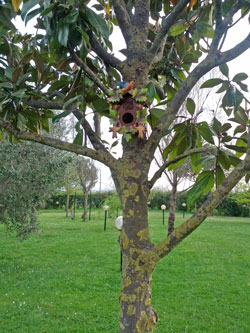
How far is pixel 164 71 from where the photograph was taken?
1.68 metres

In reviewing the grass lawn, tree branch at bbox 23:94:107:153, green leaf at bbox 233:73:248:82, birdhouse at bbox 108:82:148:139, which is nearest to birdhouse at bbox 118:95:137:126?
birdhouse at bbox 108:82:148:139

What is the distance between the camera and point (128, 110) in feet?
3.83

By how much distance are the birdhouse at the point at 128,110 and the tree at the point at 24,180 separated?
4.41 m

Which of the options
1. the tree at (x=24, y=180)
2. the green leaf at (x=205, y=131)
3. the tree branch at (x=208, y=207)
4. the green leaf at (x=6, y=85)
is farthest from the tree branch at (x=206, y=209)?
the tree at (x=24, y=180)

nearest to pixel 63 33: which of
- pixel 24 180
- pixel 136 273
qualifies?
pixel 136 273

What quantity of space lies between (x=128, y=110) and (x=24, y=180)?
4574 millimetres

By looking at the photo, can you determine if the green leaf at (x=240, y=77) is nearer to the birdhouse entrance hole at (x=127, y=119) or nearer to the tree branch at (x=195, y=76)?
the tree branch at (x=195, y=76)

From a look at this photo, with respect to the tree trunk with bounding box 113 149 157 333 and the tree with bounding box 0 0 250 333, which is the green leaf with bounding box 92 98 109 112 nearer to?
the tree with bounding box 0 0 250 333

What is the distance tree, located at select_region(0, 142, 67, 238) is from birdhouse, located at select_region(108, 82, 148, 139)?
4.41 meters

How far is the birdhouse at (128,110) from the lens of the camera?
112 cm

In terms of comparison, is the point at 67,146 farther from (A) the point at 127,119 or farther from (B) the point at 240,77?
(B) the point at 240,77

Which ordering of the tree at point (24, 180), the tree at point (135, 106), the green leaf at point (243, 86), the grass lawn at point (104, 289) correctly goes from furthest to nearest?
1. the tree at point (24, 180)
2. the grass lawn at point (104, 289)
3. the green leaf at point (243, 86)
4. the tree at point (135, 106)

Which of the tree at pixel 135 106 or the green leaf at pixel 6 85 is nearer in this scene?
the tree at pixel 135 106

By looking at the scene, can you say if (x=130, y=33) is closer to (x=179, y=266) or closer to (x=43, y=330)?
(x=43, y=330)
